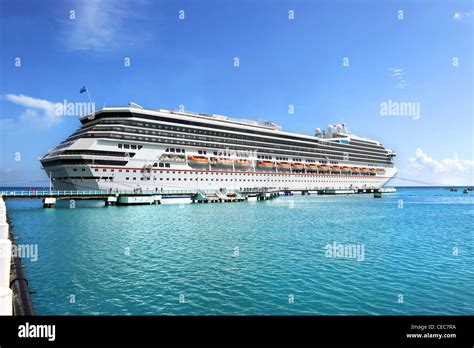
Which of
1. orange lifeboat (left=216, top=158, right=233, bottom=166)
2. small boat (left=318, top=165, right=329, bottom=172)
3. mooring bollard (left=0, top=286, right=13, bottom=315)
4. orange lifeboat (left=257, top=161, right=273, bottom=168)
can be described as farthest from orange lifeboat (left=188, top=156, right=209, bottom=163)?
A: mooring bollard (left=0, top=286, right=13, bottom=315)

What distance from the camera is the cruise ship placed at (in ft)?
191

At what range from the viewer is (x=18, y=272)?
1052 centimetres

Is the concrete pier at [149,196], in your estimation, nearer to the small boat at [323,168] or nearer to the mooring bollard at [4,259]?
the small boat at [323,168]

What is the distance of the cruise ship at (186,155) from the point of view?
191 ft

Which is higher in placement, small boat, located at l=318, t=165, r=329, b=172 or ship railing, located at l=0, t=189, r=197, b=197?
small boat, located at l=318, t=165, r=329, b=172

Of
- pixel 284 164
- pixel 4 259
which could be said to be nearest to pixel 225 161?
pixel 284 164

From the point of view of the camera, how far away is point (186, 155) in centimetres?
7150

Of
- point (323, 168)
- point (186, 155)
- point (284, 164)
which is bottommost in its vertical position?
point (323, 168)

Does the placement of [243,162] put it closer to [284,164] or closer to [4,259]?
[284,164]

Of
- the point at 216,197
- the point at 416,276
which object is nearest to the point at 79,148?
the point at 216,197

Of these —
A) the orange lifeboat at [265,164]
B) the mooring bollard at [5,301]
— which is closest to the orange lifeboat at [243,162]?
the orange lifeboat at [265,164]

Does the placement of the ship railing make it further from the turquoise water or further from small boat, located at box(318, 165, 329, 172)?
small boat, located at box(318, 165, 329, 172)
